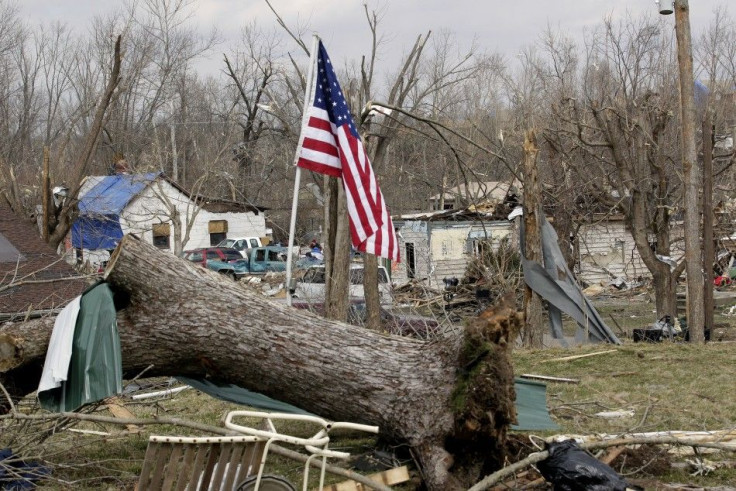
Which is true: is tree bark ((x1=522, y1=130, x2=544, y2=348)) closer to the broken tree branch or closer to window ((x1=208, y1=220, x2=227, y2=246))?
the broken tree branch

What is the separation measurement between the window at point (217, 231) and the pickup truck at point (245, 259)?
19.1 feet

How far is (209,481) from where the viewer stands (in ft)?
17.5

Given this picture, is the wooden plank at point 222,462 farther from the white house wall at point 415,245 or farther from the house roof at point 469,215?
the white house wall at point 415,245

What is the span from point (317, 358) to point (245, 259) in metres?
28.0

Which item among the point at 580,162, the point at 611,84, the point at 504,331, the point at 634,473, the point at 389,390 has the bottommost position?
the point at 634,473

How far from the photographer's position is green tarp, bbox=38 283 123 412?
652cm

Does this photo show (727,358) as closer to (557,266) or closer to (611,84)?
(557,266)

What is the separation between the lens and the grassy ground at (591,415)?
21.1 feet

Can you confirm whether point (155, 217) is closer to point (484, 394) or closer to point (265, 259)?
point (265, 259)

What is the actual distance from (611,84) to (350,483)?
22.8 meters

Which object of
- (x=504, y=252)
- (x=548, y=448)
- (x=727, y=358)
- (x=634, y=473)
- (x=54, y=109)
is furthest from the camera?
(x=54, y=109)

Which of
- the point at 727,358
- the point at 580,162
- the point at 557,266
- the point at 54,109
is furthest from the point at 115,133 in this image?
the point at 727,358

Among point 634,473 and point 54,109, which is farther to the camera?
point 54,109

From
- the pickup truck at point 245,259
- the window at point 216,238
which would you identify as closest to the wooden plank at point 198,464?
the pickup truck at point 245,259
